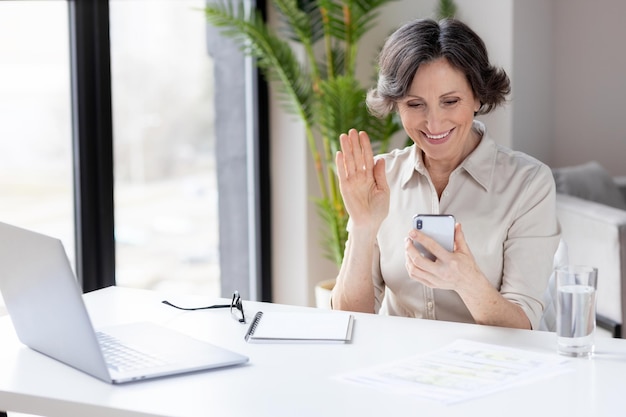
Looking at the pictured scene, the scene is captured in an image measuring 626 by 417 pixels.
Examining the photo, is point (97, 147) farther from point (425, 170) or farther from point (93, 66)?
point (425, 170)

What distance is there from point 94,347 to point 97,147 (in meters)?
1.84

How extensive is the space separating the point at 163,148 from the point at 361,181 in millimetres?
1753

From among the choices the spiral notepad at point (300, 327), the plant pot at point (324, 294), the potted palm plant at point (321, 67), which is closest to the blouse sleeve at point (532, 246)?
the spiral notepad at point (300, 327)

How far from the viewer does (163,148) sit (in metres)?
3.60

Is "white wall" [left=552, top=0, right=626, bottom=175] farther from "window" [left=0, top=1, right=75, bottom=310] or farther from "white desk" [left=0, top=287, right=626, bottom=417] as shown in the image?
"white desk" [left=0, top=287, right=626, bottom=417]

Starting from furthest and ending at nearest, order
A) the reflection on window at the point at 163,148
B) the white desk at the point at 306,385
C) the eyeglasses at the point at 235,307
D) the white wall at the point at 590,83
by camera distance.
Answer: the white wall at the point at 590,83, the reflection on window at the point at 163,148, the eyeglasses at the point at 235,307, the white desk at the point at 306,385

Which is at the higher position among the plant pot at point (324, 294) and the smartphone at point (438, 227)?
the smartphone at point (438, 227)

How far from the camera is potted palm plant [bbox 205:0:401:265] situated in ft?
11.7

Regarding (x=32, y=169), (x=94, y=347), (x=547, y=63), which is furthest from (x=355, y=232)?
(x=547, y=63)

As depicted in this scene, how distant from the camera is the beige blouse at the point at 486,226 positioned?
6.56 feet

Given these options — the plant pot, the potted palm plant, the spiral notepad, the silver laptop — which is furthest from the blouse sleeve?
the plant pot

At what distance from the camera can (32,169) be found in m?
2.90

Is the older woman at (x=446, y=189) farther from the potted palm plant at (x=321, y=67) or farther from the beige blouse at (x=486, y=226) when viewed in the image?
the potted palm plant at (x=321, y=67)

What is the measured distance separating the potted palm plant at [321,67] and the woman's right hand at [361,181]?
58.2 inches
